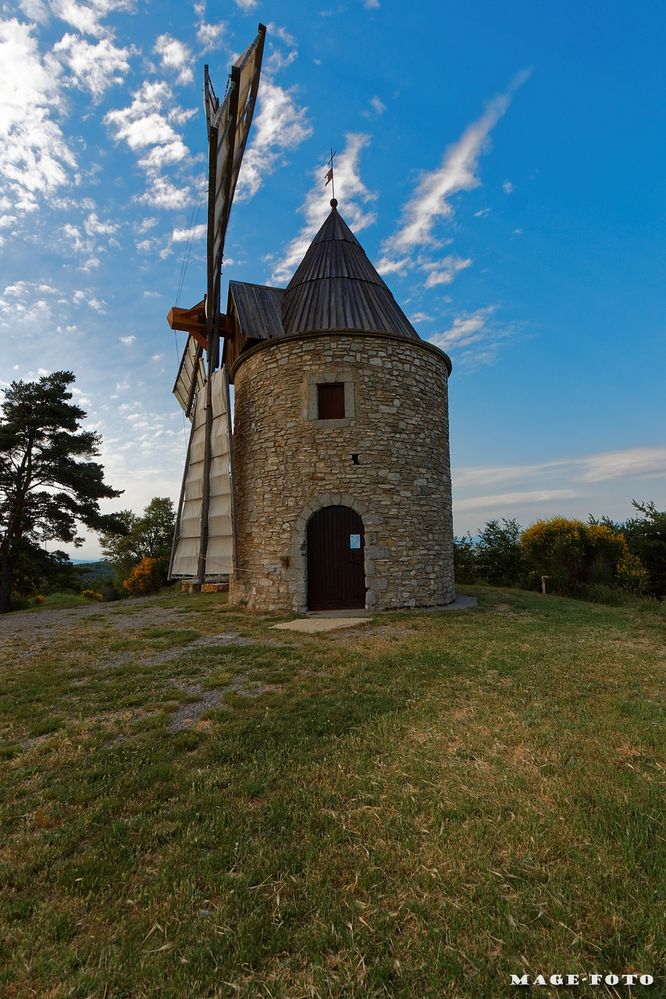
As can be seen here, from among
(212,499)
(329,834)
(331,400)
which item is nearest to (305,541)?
(212,499)

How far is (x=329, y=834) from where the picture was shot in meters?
2.63

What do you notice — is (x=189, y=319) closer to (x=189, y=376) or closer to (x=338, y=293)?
→ (x=189, y=376)

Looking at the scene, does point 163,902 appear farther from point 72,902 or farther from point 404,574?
point 404,574

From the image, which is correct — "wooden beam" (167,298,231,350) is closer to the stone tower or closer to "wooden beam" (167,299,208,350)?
"wooden beam" (167,299,208,350)

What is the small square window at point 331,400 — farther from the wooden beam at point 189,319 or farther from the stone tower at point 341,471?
the wooden beam at point 189,319

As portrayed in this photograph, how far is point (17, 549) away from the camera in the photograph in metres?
17.6

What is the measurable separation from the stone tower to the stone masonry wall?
0.03 metres

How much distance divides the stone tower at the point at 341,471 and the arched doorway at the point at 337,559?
1.0 inches

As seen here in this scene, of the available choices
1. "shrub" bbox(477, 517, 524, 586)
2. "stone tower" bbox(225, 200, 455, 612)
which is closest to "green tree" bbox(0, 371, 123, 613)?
"stone tower" bbox(225, 200, 455, 612)

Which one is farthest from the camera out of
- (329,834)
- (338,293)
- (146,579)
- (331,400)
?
(146,579)

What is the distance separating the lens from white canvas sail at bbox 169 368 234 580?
38.4ft

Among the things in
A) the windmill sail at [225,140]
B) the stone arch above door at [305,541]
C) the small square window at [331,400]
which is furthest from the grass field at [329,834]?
the windmill sail at [225,140]

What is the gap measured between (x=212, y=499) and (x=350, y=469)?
3.94 m

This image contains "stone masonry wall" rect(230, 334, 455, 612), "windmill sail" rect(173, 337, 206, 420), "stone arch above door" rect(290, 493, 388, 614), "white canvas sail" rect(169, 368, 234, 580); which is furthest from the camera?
"windmill sail" rect(173, 337, 206, 420)
